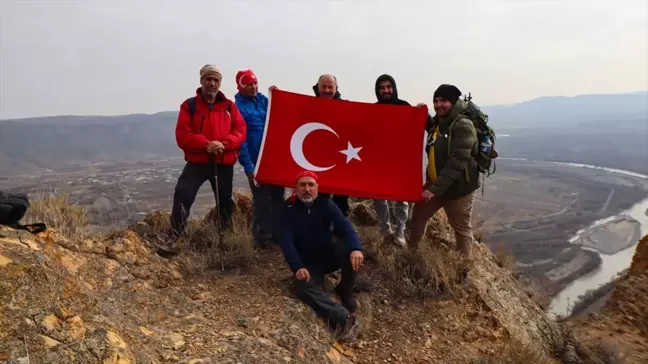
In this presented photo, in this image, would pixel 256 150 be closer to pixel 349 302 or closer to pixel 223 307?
pixel 223 307

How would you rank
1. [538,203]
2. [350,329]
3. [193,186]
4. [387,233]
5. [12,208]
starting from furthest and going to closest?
[538,203]
[387,233]
[193,186]
[350,329]
[12,208]

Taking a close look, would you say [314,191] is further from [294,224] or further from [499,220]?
[499,220]

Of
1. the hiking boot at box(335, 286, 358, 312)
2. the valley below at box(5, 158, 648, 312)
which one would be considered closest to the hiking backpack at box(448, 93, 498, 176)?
the hiking boot at box(335, 286, 358, 312)

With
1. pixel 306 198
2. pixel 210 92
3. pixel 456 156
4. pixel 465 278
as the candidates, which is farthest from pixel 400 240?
pixel 210 92

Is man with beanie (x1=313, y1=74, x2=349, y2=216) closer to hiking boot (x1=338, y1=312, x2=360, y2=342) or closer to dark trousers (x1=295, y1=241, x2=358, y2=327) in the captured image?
dark trousers (x1=295, y1=241, x2=358, y2=327)

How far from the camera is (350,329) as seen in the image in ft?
13.2

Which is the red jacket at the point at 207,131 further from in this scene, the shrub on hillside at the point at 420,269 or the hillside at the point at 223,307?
the shrub on hillside at the point at 420,269

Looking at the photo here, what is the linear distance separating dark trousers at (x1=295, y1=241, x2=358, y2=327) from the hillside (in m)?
0.14

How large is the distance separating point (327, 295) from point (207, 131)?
7.10 ft

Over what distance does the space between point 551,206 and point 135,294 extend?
229ft

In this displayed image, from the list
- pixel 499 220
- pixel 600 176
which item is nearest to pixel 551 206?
pixel 499 220

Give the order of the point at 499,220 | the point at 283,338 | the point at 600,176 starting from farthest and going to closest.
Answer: the point at 600,176, the point at 499,220, the point at 283,338

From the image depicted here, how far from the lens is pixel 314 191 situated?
156 inches

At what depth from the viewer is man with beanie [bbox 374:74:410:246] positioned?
5109 millimetres
